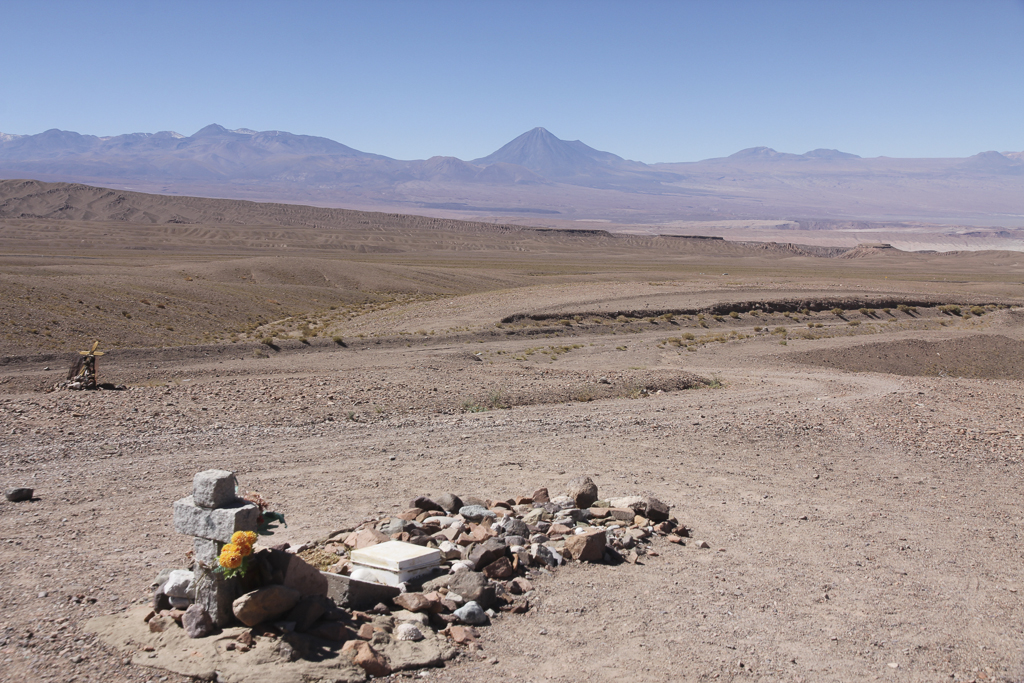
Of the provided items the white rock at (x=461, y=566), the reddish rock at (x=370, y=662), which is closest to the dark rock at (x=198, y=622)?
the reddish rock at (x=370, y=662)

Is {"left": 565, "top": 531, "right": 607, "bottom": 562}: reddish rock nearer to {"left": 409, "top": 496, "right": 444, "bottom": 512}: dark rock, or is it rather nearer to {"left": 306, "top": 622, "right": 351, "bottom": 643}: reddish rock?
{"left": 409, "top": 496, "right": 444, "bottom": 512}: dark rock

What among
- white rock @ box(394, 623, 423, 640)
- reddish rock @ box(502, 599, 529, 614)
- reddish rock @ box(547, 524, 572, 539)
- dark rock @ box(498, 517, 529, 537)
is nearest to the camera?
white rock @ box(394, 623, 423, 640)

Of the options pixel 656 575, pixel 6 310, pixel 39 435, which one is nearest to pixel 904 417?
pixel 656 575

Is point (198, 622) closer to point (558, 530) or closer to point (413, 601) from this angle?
point (413, 601)

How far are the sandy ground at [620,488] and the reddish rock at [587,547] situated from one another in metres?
0.13

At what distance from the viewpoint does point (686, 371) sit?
23.8m

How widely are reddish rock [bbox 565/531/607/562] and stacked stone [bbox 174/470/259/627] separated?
3500 mm

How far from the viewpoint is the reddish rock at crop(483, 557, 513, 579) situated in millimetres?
7828

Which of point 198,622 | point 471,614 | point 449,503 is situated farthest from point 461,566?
point 198,622

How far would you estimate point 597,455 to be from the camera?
13633 mm

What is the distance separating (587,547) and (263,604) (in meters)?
3.52

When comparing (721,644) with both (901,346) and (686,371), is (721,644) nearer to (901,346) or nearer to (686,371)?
(686,371)

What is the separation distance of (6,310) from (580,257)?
89207mm

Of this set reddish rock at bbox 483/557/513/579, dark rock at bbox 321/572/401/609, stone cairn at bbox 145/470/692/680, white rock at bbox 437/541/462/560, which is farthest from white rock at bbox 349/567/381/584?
reddish rock at bbox 483/557/513/579
